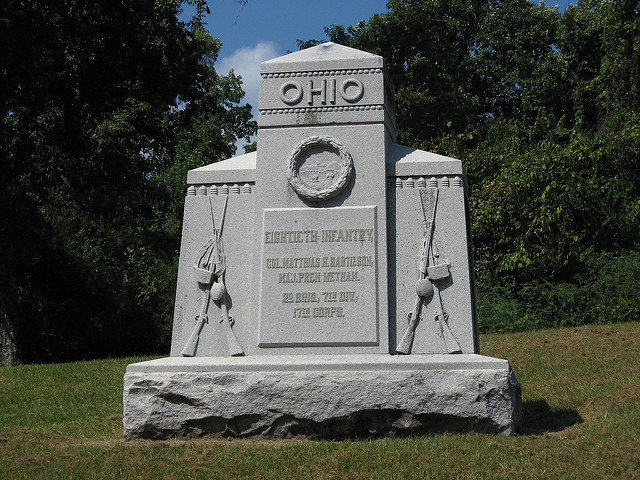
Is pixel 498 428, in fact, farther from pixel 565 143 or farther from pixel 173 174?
pixel 173 174

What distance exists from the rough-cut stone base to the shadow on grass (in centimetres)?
38

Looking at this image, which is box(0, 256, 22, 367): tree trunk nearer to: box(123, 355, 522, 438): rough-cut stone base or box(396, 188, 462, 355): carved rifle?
box(123, 355, 522, 438): rough-cut stone base

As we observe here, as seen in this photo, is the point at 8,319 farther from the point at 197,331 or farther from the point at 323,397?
the point at 323,397

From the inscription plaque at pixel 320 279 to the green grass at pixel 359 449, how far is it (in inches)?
38.7

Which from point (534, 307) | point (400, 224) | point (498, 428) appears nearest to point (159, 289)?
point (534, 307)

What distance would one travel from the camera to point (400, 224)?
6609mm

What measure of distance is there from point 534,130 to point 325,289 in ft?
40.2

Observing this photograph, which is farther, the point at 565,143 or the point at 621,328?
the point at 565,143

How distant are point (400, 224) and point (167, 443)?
2661mm

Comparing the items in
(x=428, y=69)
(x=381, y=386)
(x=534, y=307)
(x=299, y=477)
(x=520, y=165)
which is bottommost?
(x=299, y=477)

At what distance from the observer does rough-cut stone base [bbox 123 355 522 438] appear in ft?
19.0

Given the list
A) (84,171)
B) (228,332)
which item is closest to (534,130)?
(84,171)

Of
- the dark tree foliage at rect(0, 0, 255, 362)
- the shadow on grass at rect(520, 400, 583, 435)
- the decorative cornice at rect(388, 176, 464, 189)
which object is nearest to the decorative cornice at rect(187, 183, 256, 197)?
the decorative cornice at rect(388, 176, 464, 189)

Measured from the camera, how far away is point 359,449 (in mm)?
5414
